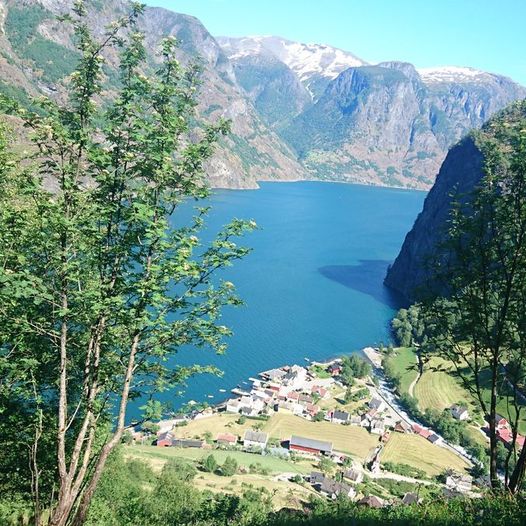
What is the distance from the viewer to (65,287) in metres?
6.82

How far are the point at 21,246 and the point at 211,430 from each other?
143 ft

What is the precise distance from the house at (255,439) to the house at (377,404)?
46.6 ft

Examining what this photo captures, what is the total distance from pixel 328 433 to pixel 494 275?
44.8m

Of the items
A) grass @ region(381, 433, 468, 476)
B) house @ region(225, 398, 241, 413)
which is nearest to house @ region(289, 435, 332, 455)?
grass @ region(381, 433, 468, 476)

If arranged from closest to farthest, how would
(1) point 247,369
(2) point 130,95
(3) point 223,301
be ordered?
(2) point 130,95 < (3) point 223,301 < (1) point 247,369

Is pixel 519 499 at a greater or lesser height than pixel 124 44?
lesser

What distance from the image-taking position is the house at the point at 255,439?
150 ft

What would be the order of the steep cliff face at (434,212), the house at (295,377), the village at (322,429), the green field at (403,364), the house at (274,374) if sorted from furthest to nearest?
the steep cliff face at (434,212) → the green field at (403,364) → the house at (274,374) → the house at (295,377) → the village at (322,429)

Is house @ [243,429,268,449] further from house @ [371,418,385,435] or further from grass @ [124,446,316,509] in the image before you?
house @ [371,418,385,435]

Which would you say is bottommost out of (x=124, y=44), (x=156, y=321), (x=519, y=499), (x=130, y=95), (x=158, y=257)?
(x=519, y=499)

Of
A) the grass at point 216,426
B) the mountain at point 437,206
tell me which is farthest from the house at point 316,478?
the mountain at point 437,206

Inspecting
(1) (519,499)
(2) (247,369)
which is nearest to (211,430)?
(2) (247,369)

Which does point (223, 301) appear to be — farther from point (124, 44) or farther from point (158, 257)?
point (124, 44)

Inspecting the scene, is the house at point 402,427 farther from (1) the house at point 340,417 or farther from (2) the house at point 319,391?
(2) the house at point 319,391
